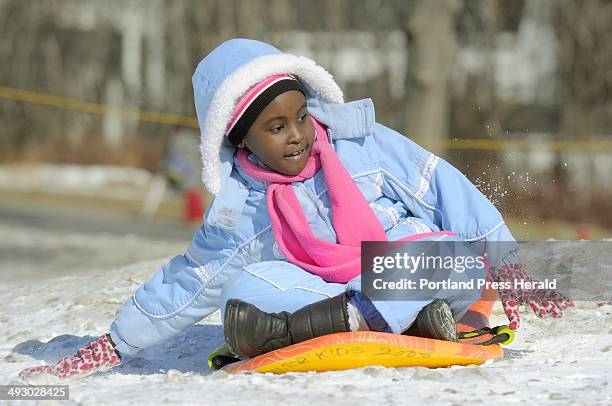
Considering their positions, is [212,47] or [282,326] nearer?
[282,326]

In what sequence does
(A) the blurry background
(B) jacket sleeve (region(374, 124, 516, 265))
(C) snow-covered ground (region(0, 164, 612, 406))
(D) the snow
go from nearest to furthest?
(C) snow-covered ground (region(0, 164, 612, 406)) → (B) jacket sleeve (region(374, 124, 516, 265)) → (A) the blurry background → (D) the snow

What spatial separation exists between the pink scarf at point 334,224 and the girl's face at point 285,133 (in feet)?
0.20

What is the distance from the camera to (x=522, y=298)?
3.60 m

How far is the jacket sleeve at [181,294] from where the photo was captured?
12.0 feet

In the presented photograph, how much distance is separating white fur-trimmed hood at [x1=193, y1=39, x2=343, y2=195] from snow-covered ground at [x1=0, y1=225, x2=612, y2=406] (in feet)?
2.36

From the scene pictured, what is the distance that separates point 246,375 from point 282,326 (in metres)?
0.25

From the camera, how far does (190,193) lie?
44.9 ft

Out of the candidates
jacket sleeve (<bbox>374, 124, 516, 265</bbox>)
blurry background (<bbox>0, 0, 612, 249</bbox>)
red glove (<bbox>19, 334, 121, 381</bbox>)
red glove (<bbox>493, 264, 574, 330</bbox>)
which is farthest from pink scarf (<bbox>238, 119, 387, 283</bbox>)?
blurry background (<bbox>0, 0, 612, 249</bbox>)

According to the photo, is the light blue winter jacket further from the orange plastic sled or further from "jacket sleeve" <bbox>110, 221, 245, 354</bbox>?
the orange plastic sled

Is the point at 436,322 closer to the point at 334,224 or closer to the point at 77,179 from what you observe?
the point at 334,224

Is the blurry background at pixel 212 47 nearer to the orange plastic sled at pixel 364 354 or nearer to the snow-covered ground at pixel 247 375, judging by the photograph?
the snow-covered ground at pixel 247 375

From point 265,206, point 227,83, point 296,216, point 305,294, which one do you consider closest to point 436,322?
point 305,294

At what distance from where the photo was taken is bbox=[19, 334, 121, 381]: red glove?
12.1 ft

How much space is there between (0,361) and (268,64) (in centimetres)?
160
